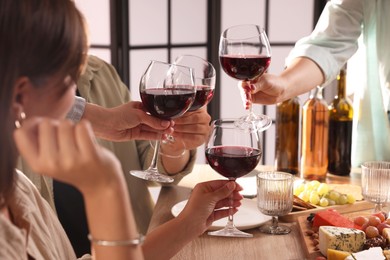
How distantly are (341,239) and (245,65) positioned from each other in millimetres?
596

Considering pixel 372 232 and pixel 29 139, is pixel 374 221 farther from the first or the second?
pixel 29 139

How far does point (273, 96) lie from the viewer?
213 centimetres

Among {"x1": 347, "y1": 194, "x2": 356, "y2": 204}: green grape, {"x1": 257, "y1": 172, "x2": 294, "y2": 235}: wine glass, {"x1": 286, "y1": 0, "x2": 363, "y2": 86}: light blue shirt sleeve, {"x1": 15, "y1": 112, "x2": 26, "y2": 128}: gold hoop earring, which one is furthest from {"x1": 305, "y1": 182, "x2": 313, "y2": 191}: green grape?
{"x1": 15, "y1": 112, "x2": 26, "y2": 128}: gold hoop earring

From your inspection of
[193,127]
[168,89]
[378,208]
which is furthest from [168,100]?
[378,208]

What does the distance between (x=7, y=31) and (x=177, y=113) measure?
793 mm

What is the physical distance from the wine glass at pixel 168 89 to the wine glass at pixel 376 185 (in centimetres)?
61

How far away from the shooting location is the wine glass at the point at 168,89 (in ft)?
5.34

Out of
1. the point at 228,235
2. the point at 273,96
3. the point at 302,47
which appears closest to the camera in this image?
the point at 228,235

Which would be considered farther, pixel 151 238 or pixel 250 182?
pixel 250 182

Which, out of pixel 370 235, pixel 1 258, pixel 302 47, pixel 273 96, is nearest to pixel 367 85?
pixel 302 47

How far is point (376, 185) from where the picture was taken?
1.87 m

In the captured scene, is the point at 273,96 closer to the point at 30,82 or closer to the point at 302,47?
the point at 302,47

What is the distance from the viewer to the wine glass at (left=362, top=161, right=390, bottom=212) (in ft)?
6.09

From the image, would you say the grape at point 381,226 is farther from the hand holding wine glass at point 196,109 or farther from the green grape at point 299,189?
the hand holding wine glass at point 196,109
